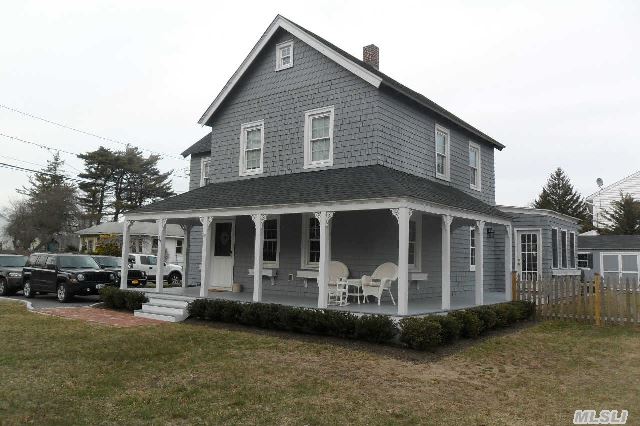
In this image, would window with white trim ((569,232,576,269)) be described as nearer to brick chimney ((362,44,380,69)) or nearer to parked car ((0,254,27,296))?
brick chimney ((362,44,380,69))

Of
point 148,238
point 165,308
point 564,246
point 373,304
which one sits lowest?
point 165,308

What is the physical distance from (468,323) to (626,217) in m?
33.5

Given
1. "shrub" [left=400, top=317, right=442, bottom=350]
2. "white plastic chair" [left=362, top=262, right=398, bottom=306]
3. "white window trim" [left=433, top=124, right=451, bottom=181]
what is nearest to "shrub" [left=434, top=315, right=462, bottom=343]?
"shrub" [left=400, top=317, right=442, bottom=350]

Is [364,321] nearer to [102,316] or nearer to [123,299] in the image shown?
[102,316]

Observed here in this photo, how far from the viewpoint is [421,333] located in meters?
9.73

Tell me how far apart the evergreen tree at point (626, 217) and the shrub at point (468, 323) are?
32.7 metres

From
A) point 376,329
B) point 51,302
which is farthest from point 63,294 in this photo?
point 376,329

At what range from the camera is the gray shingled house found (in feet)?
41.5

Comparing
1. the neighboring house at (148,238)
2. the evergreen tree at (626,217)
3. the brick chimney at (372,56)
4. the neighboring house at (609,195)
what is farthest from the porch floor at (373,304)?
the neighboring house at (609,195)

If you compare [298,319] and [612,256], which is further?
[612,256]

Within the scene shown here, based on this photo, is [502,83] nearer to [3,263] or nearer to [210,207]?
[210,207]

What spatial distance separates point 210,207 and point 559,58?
1492 cm

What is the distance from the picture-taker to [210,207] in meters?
14.5

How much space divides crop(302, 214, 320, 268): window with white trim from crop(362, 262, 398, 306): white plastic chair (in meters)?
2.33
